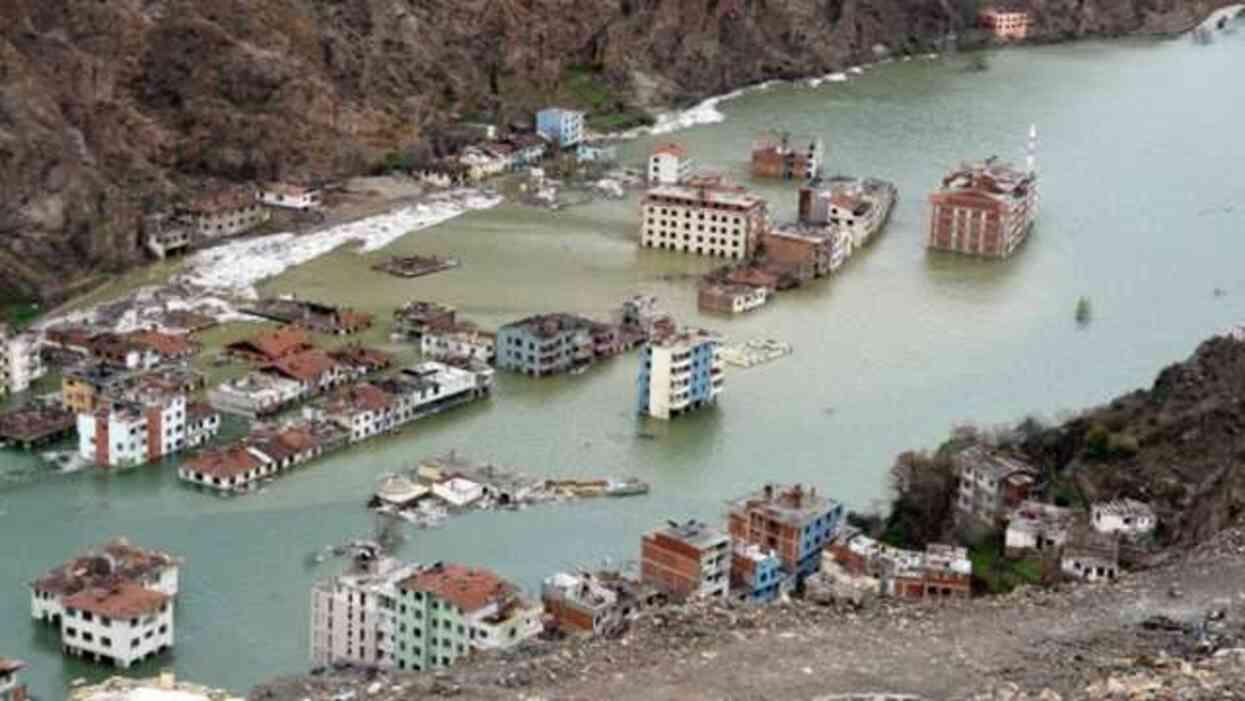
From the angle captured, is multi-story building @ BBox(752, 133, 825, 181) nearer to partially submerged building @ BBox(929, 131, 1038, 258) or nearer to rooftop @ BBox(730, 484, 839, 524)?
partially submerged building @ BBox(929, 131, 1038, 258)

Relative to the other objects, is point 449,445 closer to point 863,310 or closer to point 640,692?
point 863,310

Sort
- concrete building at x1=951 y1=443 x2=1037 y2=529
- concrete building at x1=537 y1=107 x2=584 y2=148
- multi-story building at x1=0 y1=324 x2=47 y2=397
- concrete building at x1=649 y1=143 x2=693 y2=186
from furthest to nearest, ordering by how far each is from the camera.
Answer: concrete building at x1=537 y1=107 x2=584 y2=148, concrete building at x1=649 y1=143 x2=693 y2=186, multi-story building at x1=0 y1=324 x2=47 y2=397, concrete building at x1=951 y1=443 x2=1037 y2=529

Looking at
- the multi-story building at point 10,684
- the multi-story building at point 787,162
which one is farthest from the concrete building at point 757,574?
the multi-story building at point 787,162

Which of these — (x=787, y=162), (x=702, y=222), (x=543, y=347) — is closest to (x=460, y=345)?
(x=543, y=347)

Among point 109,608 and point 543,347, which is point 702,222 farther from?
point 109,608

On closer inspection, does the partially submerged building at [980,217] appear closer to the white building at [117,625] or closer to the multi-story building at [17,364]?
the multi-story building at [17,364]

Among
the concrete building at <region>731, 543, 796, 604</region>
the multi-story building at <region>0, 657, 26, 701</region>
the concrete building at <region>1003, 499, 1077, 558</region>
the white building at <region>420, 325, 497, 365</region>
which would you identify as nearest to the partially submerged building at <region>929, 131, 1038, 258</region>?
the white building at <region>420, 325, 497, 365</region>
